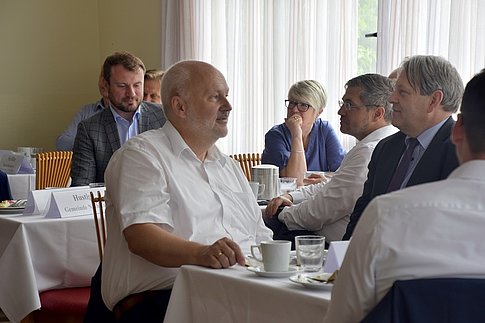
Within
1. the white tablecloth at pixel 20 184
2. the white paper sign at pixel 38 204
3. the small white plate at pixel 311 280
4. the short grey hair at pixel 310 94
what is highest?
the short grey hair at pixel 310 94

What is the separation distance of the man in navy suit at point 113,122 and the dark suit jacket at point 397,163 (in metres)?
1.64

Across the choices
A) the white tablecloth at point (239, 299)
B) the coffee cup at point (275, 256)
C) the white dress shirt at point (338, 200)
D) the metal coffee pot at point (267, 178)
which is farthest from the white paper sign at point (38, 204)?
the coffee cup at point (275, 256)

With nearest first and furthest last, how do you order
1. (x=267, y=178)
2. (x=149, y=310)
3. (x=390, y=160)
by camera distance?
(x=149, y=310) < (x=390, y=160) < (x=267, y=178)

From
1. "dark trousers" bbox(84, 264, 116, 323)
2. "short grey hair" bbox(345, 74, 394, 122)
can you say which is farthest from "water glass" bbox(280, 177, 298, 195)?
"dark trousers" bbox(84, 264, 116, 323)

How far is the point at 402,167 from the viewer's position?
3.26 m

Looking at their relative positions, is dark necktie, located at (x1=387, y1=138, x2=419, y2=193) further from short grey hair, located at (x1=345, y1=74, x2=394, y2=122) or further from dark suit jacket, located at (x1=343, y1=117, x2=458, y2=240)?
short grey hair, located at (x1=345, y1=74, x2=394, y2=122)

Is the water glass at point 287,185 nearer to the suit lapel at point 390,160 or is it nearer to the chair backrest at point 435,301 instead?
the suit lapel at point 390,160

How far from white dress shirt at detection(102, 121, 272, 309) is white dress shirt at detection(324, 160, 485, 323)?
1.22 m

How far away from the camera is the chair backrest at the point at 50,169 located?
5.85 metres

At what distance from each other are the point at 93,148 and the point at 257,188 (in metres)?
1.09

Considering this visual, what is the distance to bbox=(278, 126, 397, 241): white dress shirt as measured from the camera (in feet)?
12.5

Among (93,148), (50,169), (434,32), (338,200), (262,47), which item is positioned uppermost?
(434,32)

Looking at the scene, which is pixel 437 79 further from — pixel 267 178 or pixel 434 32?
pixel 434 32

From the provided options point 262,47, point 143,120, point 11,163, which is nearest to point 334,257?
point 143,120
